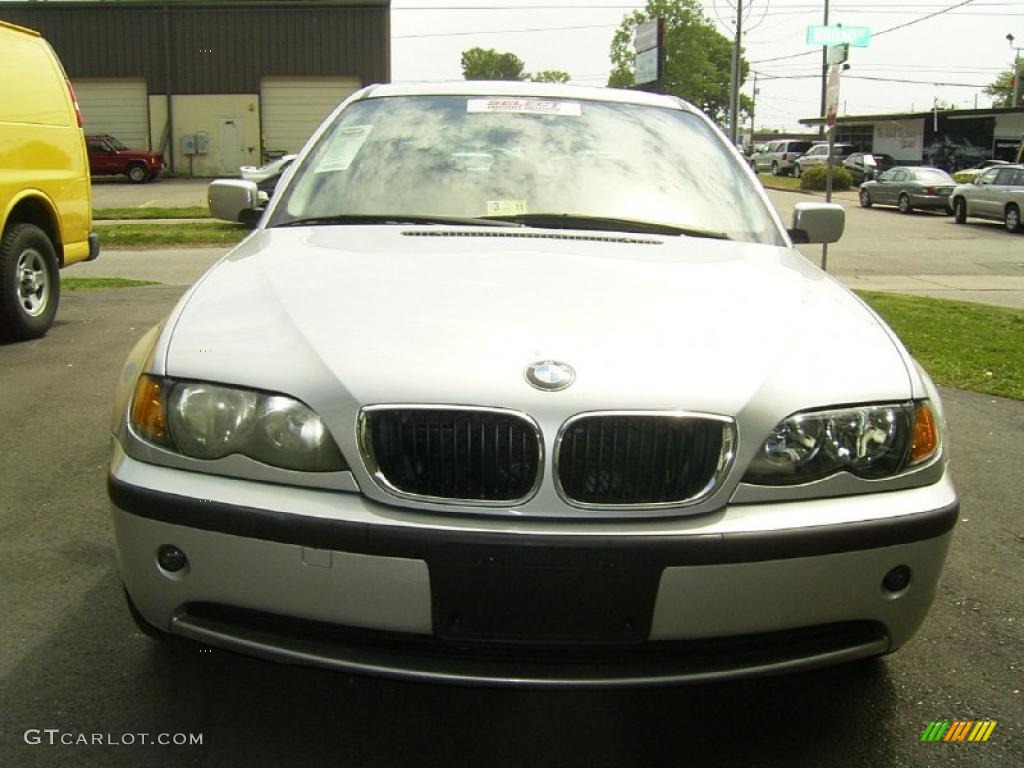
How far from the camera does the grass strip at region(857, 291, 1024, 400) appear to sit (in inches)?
279

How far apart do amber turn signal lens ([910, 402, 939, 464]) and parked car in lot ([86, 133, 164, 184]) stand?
37.7 meters

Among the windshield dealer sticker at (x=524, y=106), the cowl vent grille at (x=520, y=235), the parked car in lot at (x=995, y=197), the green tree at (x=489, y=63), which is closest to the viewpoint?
the cowl vent grille at (x=520, y=235)

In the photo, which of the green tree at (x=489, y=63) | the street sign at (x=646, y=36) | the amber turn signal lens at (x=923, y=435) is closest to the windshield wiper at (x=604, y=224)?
the amber turn signal lens at (x=923, y=435)

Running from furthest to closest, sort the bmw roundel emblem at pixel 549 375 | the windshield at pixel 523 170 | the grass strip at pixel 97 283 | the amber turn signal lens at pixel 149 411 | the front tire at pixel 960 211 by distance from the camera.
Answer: the front tire at pixel 960 211 < the grass strip at pixel 97 283 < the windshield at pixel 523 170 < the amber turn signal lens at pixel 149 411 < the bmw roundel emblem at pixel 549 375

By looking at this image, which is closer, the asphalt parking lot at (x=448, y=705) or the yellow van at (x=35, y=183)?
the asphalt parking lot at (x=448, y=705)

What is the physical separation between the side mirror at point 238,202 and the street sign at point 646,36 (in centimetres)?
3413

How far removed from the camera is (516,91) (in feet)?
13.5

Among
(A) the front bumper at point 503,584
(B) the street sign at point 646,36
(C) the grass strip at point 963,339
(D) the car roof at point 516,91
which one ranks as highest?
(B) the street sign at point 646,36

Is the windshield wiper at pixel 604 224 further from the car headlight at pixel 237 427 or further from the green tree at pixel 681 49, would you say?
the green tree at pixel 681 49

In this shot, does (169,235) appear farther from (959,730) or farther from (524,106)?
(959,730)

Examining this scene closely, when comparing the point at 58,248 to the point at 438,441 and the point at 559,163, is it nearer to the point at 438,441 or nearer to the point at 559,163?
the point at 559,163

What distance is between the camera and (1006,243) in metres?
22.0

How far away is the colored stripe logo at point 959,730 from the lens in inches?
105

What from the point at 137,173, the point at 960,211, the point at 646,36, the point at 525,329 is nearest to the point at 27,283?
the point at 525,329
